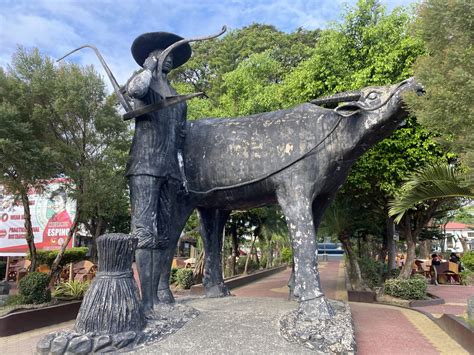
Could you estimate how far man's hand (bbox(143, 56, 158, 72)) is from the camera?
5.48 metres

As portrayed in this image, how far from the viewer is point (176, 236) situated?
5.93m

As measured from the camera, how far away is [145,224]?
5.16 metres

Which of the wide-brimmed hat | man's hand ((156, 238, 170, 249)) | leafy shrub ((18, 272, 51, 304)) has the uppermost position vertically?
the wide-brimmed hat

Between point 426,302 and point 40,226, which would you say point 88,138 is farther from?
point 426,302

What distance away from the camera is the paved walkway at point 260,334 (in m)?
4.18

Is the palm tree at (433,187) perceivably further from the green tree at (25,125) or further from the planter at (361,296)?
the green tree at (25,125)

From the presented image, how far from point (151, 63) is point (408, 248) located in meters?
9.08

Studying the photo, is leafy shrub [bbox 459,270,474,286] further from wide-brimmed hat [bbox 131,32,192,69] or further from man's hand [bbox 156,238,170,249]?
wide-brimmed hat [bbox 131,32,192,69]

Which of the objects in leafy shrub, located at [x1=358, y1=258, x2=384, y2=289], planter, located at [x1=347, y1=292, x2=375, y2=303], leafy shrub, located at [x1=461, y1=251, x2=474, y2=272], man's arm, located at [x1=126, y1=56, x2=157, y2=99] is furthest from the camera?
leafy shrub, located at [x1=461, y1=251, x2=474, y2=272]

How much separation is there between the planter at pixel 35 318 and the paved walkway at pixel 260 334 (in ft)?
0.56

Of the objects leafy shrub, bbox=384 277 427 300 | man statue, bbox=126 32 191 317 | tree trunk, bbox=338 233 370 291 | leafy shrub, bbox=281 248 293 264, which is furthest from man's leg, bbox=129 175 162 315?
leafy shrub, bbox=281 248 293 264

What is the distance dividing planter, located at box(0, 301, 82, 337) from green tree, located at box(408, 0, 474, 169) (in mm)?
7101

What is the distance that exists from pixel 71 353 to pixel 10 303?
604 cm

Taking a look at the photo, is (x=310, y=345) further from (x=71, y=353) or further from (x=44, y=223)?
(x=44, y=223)
